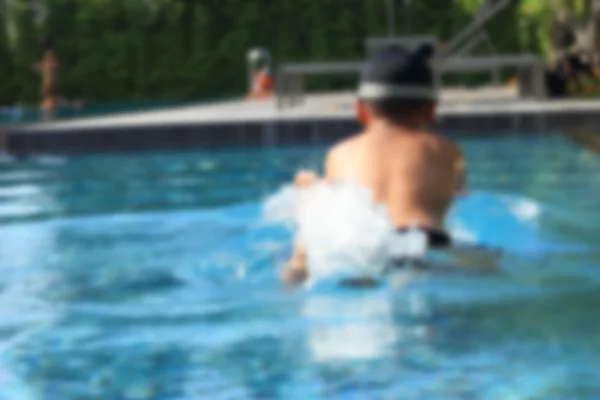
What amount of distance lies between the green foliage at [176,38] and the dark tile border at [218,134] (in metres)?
9.78

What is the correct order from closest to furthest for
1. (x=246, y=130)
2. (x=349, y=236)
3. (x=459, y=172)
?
(x=349, y=236)
(x=459, y=172)
(x=246, y=130)

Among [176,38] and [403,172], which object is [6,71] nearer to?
[176,38]

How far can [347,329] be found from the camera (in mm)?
4949

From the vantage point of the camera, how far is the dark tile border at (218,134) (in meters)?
13.6

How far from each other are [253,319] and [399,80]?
1.14m

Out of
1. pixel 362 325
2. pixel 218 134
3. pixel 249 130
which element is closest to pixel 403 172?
pixel 362 325

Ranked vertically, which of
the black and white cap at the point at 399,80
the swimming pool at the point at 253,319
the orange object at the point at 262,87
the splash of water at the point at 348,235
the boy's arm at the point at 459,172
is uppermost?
the black and white cap at the point at 399,80

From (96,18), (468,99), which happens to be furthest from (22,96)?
(468,99)

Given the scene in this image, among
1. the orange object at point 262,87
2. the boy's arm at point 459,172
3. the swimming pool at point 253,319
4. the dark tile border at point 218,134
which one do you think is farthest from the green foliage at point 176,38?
the boy's arm at point 459,172

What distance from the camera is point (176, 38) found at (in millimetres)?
23781

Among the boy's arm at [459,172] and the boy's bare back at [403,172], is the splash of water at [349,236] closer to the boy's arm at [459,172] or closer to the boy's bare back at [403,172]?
the boy's bare back at [403,172]

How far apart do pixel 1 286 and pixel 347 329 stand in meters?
2.14

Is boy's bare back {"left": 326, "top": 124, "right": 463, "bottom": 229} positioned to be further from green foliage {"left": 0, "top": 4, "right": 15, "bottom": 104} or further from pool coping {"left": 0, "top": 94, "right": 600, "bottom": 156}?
green foliage {"left": 0, "top": 4, "right": 15, "bottom": 104}

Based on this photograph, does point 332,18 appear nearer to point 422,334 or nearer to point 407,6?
point 407,6
